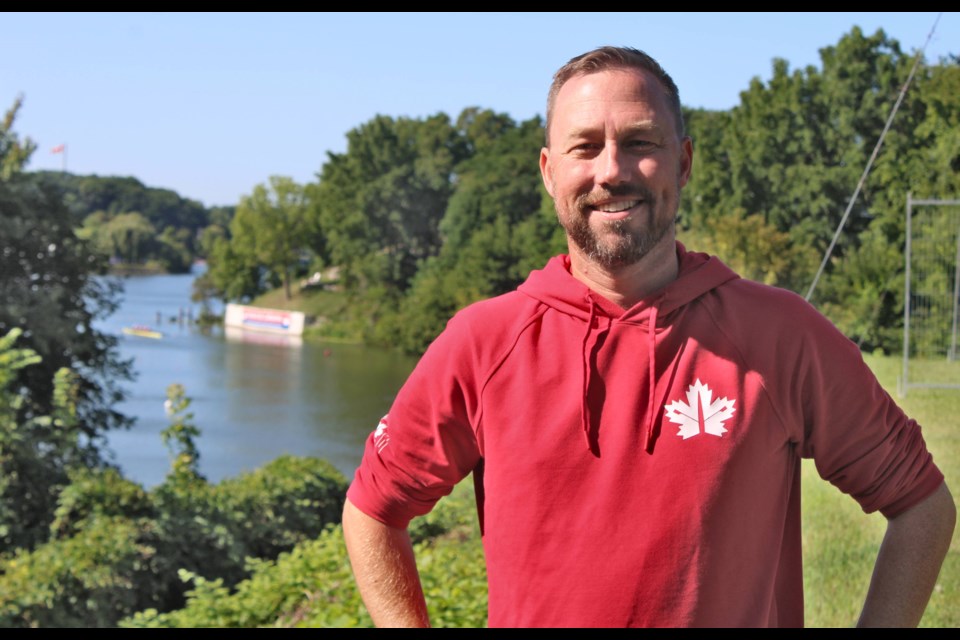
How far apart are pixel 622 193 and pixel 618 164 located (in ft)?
0.15

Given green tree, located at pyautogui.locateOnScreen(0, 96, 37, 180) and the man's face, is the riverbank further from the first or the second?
the man's face

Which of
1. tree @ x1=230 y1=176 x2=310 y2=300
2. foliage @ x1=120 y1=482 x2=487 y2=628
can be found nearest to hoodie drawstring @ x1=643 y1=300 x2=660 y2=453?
foliage @ x1=120 y1=482 x2=487 y2=628

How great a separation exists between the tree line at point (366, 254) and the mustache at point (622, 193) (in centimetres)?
889

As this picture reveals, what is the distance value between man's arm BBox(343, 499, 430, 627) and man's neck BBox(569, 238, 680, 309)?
54 cm

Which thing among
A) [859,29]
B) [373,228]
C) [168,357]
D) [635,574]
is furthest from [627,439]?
[373,228]

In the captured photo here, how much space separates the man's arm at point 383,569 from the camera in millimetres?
1979

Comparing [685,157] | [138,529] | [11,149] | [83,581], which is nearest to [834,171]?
[11,149]

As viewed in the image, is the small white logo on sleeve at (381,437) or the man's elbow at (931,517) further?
the small white logo on sleeve at (381,437)

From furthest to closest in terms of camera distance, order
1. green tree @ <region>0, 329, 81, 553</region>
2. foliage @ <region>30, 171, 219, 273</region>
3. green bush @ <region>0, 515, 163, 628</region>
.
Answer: foliage @ <region>30, 171, 219, 273</region> → green tree @ <region>0, 329, 81, 553</region> → green bush @ <region>0, 515, 163, 628</region>

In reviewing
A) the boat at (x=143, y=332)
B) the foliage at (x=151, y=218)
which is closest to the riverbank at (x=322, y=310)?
the boat at (x=143, y=332)

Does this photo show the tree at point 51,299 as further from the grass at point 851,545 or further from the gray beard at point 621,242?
the gray beard at point 621,242

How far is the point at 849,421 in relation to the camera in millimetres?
1773

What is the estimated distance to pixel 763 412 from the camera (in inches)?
68.4

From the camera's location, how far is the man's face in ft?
5.91
